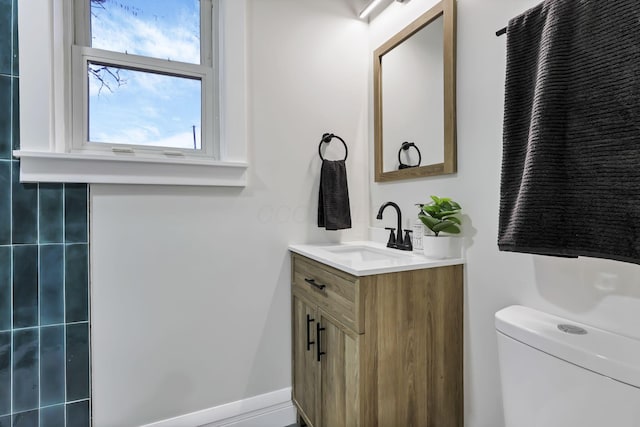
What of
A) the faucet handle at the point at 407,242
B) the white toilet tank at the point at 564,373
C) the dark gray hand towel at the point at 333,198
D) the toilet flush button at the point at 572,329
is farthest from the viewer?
the dark gray hand towel at the point at 333,198

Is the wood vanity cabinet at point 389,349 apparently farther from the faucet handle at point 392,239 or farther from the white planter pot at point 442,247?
the faucet handle at point 392,239

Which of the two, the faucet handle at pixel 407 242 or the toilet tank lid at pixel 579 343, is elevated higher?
the faucet handle at pixel 407 242

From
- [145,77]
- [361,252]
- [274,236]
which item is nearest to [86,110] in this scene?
[145,77]

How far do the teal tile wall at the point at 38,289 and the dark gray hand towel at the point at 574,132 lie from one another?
60.5 inches

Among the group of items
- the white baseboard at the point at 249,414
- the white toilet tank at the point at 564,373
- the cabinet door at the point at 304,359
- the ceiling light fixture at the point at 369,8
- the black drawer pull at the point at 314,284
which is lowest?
the white baseboard at the point at 249,414

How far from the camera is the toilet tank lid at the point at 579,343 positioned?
657 millimetres

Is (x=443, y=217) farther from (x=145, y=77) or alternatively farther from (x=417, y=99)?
(x=145, y=77)

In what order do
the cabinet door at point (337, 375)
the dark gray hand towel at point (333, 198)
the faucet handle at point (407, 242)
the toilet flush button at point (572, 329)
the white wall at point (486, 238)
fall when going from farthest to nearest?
the dark gray hand towel at point (333, 198) → the faucet handle at point (407, 242) → the cabinet door at point (337, 375) → the white wall at point (486, 238) → the toilet flush button at point (572, 329)

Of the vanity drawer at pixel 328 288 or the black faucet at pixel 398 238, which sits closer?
A: the vanity drawer at pixel 328 288

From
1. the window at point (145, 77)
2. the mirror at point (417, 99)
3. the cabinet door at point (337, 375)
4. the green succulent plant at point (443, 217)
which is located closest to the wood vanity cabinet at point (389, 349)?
the cabinet door at point (337, 375)

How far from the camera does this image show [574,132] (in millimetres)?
747

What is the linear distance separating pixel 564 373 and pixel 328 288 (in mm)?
714

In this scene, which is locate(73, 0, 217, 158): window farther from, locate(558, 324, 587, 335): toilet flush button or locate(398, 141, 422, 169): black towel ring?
locate(558, 324, 587, 335): toilet flush button

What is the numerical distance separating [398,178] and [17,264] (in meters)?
1.60
